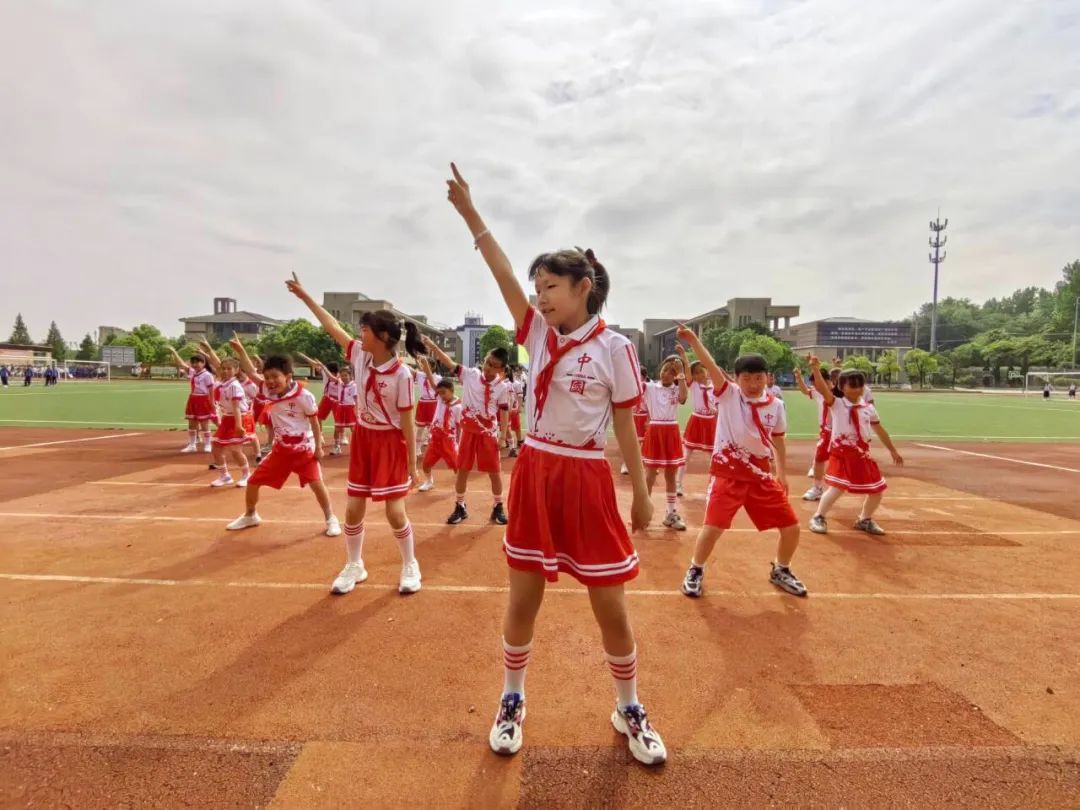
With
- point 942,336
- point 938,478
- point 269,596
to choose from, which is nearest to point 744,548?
point 269,596

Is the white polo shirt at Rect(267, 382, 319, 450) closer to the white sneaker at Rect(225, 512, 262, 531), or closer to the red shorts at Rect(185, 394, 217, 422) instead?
the white sneaker at Rect(225, 512, 262, 531)

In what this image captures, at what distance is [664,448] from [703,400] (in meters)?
1.78

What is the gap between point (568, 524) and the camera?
2576 mm

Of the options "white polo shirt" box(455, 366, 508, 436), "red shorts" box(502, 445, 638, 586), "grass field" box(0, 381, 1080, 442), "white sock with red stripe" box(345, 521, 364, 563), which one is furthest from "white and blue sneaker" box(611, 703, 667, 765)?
"grass field" box(0, 381, 1080, 442)

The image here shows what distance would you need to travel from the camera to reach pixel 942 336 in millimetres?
112500

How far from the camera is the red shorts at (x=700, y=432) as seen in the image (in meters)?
8.88

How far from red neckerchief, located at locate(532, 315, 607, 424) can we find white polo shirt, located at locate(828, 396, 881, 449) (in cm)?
553

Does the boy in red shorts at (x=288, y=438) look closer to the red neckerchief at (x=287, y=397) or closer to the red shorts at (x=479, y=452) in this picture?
the red neckerchief at (x=287, y=397)

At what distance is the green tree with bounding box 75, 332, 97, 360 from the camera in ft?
295

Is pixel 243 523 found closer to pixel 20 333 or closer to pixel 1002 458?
pixel 1002 458

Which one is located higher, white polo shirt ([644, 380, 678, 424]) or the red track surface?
white polo shirt ([644, 380, 678, 424])

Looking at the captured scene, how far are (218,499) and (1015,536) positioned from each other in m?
10.9

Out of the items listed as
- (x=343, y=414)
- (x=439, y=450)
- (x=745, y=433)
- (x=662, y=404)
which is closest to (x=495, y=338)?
(x=343, y=414)

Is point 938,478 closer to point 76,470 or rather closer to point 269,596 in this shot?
point 269,596
